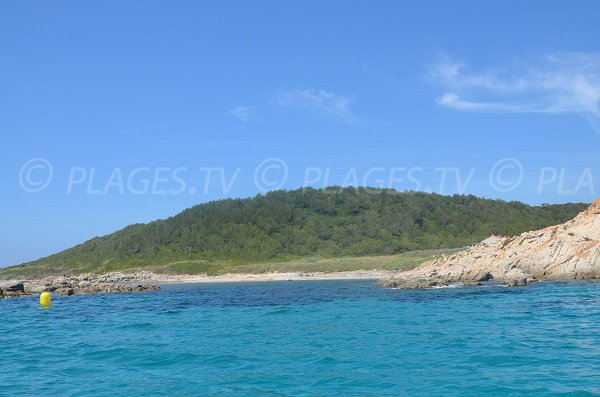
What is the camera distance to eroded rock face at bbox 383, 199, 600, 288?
177ft

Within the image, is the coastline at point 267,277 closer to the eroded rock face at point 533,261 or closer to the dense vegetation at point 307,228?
the dense vegetation at point 307,228

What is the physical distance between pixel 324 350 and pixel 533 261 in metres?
42.1

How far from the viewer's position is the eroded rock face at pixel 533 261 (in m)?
54.0

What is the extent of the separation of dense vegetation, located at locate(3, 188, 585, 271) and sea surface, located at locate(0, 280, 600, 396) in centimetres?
7865

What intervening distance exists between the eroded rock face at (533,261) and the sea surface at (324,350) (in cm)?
1399

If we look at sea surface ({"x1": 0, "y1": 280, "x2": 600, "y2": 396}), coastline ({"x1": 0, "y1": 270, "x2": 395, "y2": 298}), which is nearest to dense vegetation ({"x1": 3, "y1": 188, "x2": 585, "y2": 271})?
coastline ({"x1": 0, "y1": 270, "x2": 395, "y2": 298})

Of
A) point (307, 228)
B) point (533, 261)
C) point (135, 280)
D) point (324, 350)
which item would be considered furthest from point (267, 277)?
point (324, 350)

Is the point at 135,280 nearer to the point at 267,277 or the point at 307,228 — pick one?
the point at 267,277

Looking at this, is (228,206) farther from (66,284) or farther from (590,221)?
(590,221)

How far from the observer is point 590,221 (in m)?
60.1

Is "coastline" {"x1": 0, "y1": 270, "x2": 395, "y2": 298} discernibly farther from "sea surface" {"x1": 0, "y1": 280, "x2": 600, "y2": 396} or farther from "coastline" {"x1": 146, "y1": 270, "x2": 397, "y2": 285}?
"sea surface" {"x1": 0, "y1": 280, "x2": 600, "y2": 396}

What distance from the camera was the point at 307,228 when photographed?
462 feet

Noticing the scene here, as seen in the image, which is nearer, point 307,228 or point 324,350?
point 324,350

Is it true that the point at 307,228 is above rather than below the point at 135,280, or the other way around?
above
